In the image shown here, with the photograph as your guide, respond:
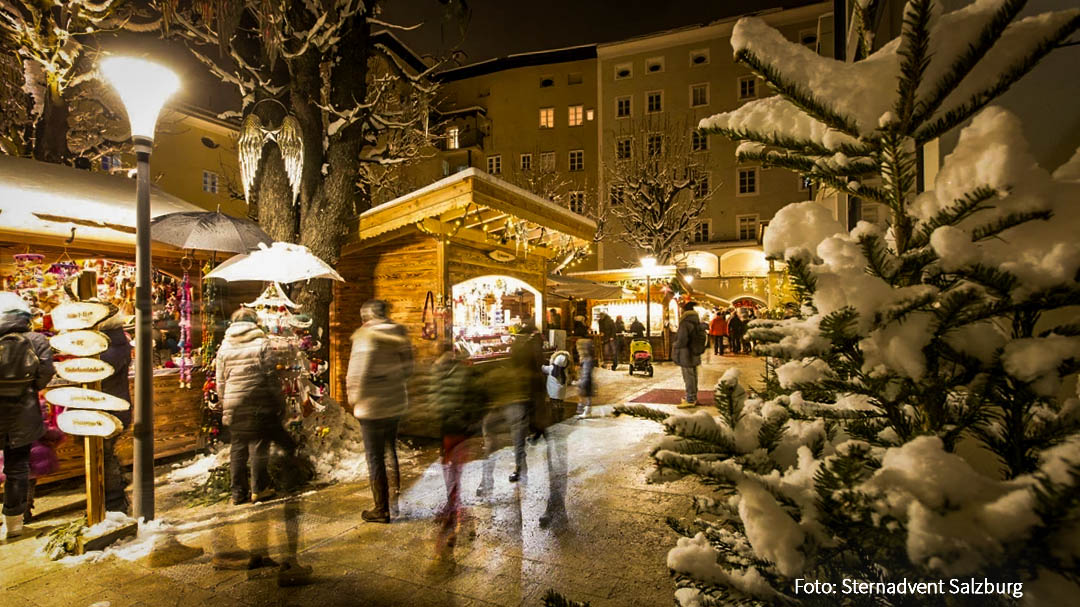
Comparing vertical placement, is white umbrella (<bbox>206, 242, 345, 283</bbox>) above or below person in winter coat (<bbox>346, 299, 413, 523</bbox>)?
above

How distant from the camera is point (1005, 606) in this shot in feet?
3.59

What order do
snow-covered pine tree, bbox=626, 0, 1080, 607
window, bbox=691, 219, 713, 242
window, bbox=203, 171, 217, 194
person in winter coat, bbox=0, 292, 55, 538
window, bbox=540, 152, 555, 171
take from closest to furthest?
1. snow-covered pine tree, bbox=626, 0, 1080, 607
2. person in winter coat, bbox=0, 292, 55, 538
3. window, bbox=203, 171, 217, 194
4. window, bbox=691, 219, 713, 242
5. window, bbox=540, 152, 555, 171

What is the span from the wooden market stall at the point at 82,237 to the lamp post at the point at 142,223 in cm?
284

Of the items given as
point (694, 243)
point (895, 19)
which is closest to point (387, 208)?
point (895, 19)

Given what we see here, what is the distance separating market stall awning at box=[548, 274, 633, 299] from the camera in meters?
17.9

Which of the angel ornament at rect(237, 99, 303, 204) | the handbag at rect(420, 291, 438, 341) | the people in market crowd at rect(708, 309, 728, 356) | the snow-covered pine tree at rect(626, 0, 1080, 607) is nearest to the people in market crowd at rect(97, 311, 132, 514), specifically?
the angel ornament at rect(237, 99, 303, 204)

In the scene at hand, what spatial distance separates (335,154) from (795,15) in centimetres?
3345

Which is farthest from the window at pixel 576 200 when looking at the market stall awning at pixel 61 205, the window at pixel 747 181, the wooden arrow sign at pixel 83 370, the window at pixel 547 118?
the wooden arrow sign at pixel 83 370

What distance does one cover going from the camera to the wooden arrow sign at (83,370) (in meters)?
4.22

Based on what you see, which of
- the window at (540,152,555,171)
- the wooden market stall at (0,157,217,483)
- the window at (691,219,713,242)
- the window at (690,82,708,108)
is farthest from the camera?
the window at (540,152,555,171)

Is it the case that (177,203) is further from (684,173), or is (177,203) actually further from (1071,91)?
(684,173)

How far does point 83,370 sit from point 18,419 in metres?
1.09

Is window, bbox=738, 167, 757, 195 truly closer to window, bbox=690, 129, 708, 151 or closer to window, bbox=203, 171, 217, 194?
window, bbox=690, 129, 708, 151

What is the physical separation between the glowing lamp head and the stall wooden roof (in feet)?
10.3
